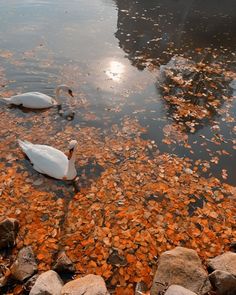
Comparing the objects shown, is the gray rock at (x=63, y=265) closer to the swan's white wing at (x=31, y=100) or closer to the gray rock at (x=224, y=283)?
the gray rock at (x=224, y=283)

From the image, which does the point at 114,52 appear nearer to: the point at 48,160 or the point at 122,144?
the point at 122,144

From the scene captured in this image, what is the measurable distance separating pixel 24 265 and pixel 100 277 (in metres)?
1.71

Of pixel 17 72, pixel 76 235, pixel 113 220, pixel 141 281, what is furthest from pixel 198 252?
pixel 17 72

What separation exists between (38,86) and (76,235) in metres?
8.81

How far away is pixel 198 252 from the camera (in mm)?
7020

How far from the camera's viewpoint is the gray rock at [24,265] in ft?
19.8

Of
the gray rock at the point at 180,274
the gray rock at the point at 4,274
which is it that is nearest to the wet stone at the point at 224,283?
the gray rock at the point at 180,274

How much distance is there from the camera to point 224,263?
20.8 ft

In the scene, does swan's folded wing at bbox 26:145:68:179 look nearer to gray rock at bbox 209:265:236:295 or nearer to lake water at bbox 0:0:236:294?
lake water at bbox 0:0:236:294

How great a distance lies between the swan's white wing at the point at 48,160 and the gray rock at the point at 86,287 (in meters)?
3.32

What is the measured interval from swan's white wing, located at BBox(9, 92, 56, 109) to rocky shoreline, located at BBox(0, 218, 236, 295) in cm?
615

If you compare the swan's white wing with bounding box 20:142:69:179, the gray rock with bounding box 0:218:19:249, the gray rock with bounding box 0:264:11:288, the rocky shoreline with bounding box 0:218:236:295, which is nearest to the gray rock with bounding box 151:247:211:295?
the rocky shoreline with bounding box 0:218:236:295

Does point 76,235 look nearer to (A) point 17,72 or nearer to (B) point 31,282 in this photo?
(B) point 31,282

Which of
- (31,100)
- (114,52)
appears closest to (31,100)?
(31,100)
